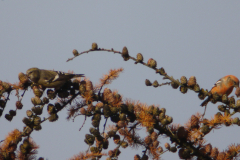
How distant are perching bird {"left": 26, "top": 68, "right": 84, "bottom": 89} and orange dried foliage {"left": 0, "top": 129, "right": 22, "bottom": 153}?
0.44 meters

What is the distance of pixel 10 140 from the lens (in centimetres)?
189

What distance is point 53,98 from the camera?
204 centimetres

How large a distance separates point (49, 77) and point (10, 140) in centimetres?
79

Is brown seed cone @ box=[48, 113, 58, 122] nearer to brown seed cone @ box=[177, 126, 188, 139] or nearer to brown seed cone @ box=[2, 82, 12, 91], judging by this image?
brown seed cone @ box=[2, 82, 12, 91]

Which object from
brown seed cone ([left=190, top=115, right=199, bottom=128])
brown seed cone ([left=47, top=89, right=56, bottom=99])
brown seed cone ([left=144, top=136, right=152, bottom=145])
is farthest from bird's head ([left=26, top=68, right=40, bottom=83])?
brown seed cone ([left=190, top=115, right=199, bottom=128])

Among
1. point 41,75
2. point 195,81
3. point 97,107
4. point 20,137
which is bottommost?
point 20,137

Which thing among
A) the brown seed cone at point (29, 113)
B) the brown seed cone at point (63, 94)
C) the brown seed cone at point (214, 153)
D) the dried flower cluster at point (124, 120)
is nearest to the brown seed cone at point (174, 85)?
the dried flower cluster at point (124, 120)

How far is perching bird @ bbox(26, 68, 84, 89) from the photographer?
2.22 metres

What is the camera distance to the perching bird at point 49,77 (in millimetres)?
2217

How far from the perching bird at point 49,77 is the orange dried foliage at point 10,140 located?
438mm

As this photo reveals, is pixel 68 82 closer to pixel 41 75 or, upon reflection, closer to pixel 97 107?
pixel 97 107

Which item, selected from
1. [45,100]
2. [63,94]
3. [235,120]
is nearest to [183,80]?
[235,120]

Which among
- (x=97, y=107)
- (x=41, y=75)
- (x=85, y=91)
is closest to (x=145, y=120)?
(x=97, y=107)

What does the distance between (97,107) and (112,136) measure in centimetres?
23
